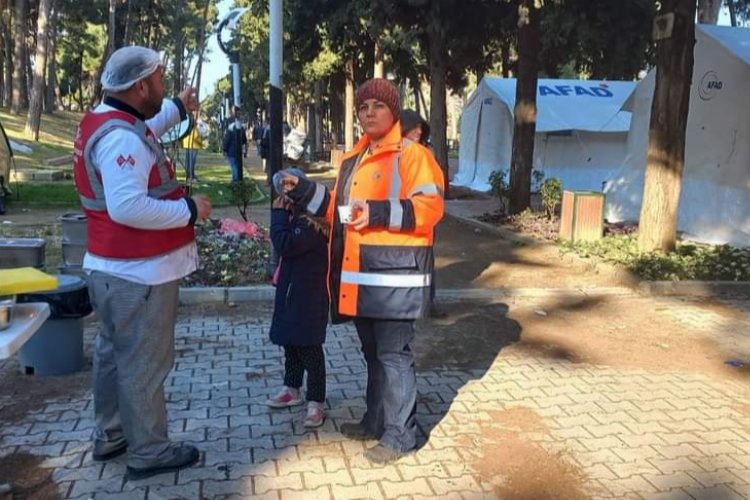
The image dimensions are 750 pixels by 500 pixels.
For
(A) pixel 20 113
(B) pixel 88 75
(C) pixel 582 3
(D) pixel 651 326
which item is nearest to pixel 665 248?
(D) pixel 651 326

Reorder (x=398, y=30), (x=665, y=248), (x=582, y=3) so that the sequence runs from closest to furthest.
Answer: (x=665, y=248) < (x=582, y=3) < (x=398, y=30)

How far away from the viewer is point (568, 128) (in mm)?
19188

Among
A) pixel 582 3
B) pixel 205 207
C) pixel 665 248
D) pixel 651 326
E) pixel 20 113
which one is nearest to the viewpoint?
pixel 205 207

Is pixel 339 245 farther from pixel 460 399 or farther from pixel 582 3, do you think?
pixel 582 3

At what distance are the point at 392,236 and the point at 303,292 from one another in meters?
0.79

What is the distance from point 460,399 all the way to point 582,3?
9947mm

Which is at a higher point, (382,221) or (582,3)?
(582,3)

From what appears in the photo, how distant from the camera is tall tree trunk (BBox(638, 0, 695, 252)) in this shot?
9.12m

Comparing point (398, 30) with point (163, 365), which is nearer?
point (163, 365)

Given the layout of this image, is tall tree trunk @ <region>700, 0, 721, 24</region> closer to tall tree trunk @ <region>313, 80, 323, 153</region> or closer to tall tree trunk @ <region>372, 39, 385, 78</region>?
tall tree trunk @ <region>372, 39, 385, 78</region>

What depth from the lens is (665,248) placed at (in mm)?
9438

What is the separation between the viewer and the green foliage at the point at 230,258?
7574 millimetres

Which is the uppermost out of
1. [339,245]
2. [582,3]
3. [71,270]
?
[582,3]

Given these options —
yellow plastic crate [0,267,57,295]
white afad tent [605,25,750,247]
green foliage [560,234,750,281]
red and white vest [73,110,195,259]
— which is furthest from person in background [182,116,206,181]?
white afad tent [605,25,750,247]
